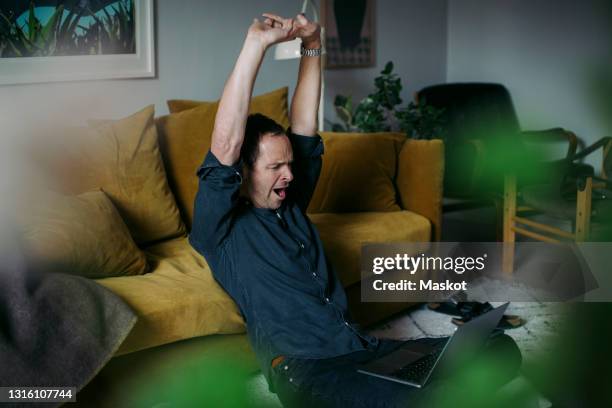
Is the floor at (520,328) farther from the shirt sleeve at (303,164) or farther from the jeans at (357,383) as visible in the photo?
the shirt sleeve at (303,164)

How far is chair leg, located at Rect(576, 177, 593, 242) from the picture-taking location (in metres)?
3.14

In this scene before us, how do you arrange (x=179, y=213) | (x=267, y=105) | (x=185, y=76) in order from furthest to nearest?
(x=185, y=76), (x=267, y=105), (x=179, y=213)

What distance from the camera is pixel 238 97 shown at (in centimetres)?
173

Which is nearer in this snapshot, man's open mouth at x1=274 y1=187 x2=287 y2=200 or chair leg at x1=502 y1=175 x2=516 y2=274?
man's open mouth at x1=274 y1=187 x2=287 y2=200

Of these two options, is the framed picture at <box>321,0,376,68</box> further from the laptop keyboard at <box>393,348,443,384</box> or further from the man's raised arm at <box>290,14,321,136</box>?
the laptop keyboard at <box>393,348,443,384</box>

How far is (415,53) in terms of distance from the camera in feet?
16.1

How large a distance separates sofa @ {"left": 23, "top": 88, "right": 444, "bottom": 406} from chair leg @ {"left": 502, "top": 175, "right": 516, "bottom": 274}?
653 mm

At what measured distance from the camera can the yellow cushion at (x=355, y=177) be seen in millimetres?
2906

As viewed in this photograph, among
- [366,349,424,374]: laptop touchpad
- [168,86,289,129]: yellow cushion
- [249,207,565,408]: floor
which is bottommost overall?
[249,207,565,408]: floor

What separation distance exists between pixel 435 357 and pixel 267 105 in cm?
142

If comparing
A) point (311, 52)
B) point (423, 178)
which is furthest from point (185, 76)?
point (311, 52)

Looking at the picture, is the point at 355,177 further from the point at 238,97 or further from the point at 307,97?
the point at 238,97

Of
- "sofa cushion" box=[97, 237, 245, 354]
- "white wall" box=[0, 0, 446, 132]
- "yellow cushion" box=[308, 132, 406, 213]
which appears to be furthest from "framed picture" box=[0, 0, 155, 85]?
"sofa cushion" box=[97, 237, 245, 354]

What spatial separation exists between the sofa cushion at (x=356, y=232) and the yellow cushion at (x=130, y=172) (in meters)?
0.53
